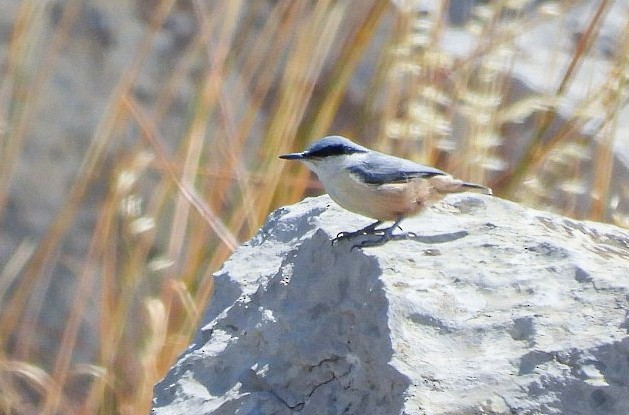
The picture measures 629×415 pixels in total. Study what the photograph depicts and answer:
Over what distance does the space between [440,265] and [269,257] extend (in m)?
0.41

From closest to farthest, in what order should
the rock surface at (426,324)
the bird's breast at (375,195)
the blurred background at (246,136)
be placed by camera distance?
the rock surface at (426,324) < the bird's breast at (375,195) < the blurred background at (246,136)

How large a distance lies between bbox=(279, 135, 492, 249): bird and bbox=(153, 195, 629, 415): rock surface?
0.04 metres

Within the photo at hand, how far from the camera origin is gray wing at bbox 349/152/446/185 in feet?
7.01

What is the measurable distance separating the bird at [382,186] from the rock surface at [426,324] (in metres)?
0.04

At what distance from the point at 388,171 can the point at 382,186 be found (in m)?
0.04

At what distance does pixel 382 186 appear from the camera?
2.13m

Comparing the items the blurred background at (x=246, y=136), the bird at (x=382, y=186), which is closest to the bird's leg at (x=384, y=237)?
the bird at (x=382, y=186)

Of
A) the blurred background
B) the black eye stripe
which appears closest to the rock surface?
the black eye stripe

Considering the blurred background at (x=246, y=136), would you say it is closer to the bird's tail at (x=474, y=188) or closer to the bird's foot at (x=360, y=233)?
the bird's tail at (x=474, y=188)

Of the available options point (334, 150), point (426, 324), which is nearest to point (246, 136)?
point (334, 150)

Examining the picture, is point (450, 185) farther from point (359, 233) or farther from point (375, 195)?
point (359, 233)

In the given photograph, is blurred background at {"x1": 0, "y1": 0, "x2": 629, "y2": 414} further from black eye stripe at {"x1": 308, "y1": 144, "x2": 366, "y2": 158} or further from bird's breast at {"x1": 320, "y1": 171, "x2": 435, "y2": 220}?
bird's breast at {"x1": 320, "y1": 171, "x2": 435, "y2": 220}

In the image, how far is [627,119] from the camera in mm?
3830

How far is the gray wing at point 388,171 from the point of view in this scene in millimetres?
2137
